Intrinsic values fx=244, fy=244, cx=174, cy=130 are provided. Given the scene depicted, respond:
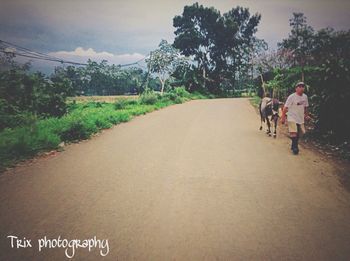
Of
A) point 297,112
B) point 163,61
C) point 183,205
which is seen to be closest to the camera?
point 183,205

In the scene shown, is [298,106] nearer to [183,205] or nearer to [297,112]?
[297,112]

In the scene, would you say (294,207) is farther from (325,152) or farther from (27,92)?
(27,92)

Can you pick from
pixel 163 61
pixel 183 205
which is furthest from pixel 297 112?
pixel 163 61

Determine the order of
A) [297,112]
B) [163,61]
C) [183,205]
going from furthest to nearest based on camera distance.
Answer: [163,61] → [297,112] → [183,205]

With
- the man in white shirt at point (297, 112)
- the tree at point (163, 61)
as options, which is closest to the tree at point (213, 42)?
the tree at point (163, 61)

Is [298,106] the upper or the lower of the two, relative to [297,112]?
upper

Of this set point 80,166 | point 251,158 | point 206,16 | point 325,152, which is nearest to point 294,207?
point 251,158

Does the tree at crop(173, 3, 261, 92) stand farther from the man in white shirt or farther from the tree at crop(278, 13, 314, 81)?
the man in white shirt

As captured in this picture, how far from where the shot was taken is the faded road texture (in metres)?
3.04

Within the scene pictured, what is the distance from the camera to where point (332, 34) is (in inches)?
1710

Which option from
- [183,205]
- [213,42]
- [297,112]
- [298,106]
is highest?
[213,42]

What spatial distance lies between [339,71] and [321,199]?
5.43m

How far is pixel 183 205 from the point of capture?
409 centimetres

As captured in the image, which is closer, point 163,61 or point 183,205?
point 183,205
